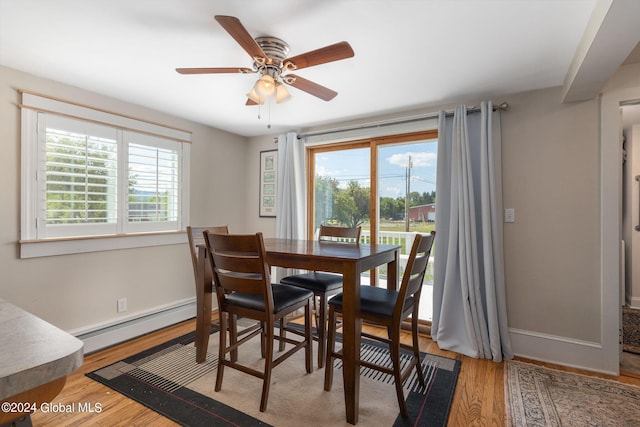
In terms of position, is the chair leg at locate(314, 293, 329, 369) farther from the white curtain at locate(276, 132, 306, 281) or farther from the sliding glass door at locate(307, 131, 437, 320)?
the white curtain at locate(276, 132, 306, 281)

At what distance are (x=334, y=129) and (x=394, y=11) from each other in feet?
6.27

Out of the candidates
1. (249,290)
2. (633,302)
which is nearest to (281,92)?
(249,290)

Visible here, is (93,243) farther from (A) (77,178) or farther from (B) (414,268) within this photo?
(B) (414,268)

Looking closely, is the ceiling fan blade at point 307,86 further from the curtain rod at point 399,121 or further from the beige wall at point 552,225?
the beige wall at point 552,225

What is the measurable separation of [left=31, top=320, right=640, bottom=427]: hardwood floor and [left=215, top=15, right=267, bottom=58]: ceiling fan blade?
208 centimetres

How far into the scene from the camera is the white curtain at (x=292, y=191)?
3.64 metres

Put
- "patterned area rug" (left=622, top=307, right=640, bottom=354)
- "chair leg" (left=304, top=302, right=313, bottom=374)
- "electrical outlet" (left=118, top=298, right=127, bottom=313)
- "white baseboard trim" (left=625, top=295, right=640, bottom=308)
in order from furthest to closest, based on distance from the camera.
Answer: "white baseboard trim" (left=625, top=295, right=640, bottom=308) → "electrical outlet" (left=118, top=298, right=127, bottom=313) → "patterned area rug" (left=622, top=307, right=640, bottom=354) → "chair leg" (left=304, top=302, right=313, bottom=374)

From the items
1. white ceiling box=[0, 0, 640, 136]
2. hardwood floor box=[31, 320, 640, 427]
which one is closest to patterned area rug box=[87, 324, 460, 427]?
hardwood floor box=[31, 320, 640, 427]

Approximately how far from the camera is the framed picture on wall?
13.2ft

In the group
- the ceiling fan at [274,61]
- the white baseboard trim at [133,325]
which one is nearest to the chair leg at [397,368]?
the ceiling fan at [274,61]

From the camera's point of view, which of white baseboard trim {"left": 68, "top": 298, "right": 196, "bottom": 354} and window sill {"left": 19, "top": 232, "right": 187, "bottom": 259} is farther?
white baseboard trim {"left": 68, "top": 298, "right": 196, "bottom": 354}

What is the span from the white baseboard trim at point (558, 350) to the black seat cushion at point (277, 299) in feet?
6.13

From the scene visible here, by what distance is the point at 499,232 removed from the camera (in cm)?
257

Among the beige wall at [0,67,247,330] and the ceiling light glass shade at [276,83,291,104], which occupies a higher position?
the ceiling light glass shade at [276,83,291,104]
